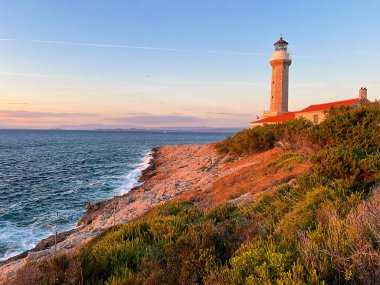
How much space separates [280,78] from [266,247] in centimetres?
4998

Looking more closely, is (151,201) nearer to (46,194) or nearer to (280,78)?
(46,194)

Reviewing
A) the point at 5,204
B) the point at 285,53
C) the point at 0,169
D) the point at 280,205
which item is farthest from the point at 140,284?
the point at 285,53

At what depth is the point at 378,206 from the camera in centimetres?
522

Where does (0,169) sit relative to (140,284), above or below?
below

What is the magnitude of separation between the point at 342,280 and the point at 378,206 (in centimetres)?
214

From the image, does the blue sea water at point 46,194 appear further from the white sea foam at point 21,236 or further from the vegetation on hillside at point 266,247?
the vegetation on hillside at point 266,247

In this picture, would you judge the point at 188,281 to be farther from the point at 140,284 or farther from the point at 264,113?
the point at 264,113

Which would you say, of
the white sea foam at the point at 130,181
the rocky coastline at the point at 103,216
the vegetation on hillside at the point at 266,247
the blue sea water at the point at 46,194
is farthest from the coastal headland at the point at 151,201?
the vegetation on hillside at the point at 266,247

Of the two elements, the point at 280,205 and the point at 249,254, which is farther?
the point at 280,205

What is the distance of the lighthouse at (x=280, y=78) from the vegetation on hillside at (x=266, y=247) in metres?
43.6

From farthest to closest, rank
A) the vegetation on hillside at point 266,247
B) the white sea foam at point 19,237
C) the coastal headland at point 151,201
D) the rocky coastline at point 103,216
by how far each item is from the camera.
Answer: the white sea foam at point 19,237, the rocky coastline at point 103,216, the coastal headland at point 151,201, the vegetation on hillside at point 266,247

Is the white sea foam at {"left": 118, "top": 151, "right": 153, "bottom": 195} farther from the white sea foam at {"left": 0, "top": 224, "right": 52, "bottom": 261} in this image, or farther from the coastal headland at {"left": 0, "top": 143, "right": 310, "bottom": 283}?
the white sea foam at {"left": 0, "top": 224, "right": 52, "bottom": 261}

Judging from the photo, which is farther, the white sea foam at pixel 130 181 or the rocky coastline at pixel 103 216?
the white sea foam at pixel 130 181

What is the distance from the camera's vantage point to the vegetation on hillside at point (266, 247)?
3.94 m
